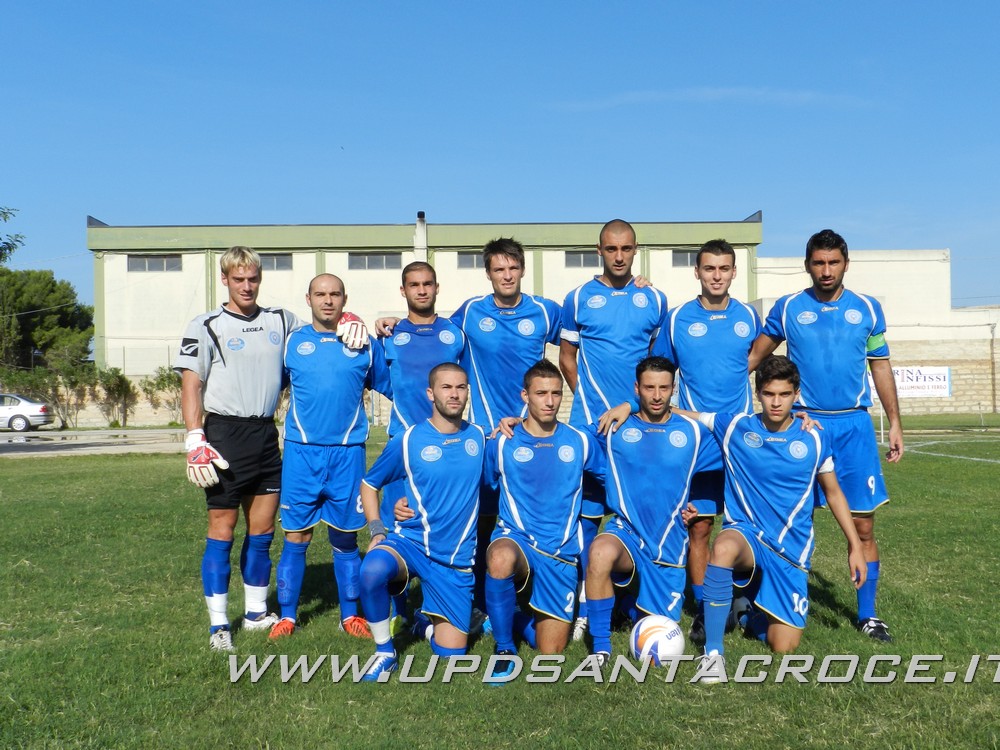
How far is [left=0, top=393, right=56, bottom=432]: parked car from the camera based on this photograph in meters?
30.8

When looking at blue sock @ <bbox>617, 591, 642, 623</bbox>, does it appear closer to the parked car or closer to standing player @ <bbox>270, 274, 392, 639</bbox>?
standing player @ <bbox>270, 274, 392, 639</bbox>

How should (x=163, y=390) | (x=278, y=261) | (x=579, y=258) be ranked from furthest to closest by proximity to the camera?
(x=579, y=258) → (x=278, y=261) → (x=163, y=390)

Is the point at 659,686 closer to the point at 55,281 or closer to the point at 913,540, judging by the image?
the point at 913,540

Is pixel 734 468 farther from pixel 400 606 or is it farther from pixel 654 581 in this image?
pixel 400 606

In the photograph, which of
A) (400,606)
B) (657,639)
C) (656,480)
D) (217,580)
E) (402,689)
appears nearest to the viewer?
(402,689)

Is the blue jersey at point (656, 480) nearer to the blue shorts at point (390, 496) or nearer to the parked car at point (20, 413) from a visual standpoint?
the blue shorts at point (390, 496)

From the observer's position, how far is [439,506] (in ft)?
14.7

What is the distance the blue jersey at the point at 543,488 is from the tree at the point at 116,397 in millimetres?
34610

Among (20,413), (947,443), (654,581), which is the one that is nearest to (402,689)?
(654,581)

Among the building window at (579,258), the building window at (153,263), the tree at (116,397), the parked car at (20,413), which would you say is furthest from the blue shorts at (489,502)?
the building window at (153,263)

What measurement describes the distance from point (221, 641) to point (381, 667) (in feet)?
3.23

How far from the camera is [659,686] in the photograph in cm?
393

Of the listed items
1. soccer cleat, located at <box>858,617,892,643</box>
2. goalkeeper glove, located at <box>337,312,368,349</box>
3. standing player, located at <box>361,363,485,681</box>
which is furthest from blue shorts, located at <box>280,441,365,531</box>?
soccer cleat, located at <box>858,617,892,643</box>

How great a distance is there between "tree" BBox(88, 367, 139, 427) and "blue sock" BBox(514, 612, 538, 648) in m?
34.4
